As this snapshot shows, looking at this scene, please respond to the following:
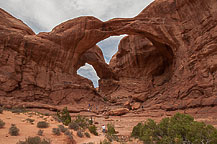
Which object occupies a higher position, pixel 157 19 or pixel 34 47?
pixel 157 19

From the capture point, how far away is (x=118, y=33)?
90.0 ft

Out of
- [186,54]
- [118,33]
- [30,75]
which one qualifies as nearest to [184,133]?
[186,54]

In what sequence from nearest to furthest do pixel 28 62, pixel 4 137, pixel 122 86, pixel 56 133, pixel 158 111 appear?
1. pixel 4 137
2. pixel 56 133
3. pixel 158 111
4. pixel 28 62
5. pixel 122 86

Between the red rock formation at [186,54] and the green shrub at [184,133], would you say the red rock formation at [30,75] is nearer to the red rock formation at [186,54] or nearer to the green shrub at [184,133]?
the red rock formation at [186,54]

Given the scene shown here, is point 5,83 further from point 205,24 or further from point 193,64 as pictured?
point 205,24

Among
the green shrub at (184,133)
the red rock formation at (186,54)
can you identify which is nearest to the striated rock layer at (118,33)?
the red rock formation at (186,54)

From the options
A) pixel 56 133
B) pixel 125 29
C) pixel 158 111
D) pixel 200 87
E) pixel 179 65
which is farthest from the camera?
pixel 125 29

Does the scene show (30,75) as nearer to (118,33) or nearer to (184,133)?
(118,33)

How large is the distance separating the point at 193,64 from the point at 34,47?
2316 centimetres

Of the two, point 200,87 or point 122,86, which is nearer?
point 200,87

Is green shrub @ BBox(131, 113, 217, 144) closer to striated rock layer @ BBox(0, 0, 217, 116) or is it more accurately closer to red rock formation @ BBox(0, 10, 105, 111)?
striated rock layer @ BBox(0, 0, 217, 116)

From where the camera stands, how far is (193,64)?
64.0ft

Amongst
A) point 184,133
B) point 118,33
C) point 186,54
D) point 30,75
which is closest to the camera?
point 184,133

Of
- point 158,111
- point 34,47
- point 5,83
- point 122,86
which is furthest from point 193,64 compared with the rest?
point 5,83
